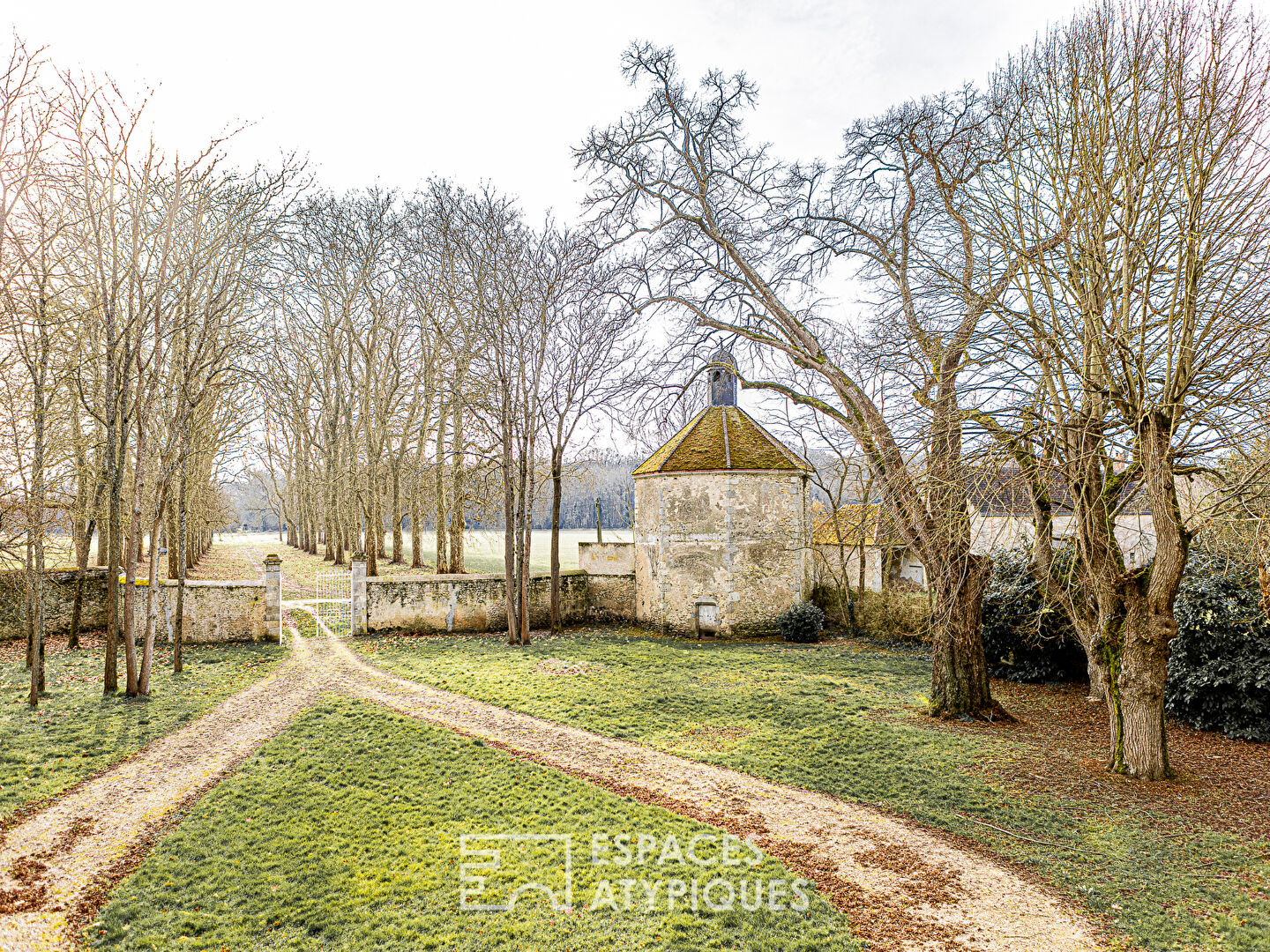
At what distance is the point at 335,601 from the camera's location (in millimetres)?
19891

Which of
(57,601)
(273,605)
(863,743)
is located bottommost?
(863,743)

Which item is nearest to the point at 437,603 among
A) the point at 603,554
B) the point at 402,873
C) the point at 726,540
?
the point at 726,540

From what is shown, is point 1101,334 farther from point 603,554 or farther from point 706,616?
point 603,554

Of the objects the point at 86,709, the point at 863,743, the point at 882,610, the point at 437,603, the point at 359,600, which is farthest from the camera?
the point at 882,610

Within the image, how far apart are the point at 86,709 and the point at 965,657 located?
14.9 metres

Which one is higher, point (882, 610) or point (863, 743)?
point (882, 610)

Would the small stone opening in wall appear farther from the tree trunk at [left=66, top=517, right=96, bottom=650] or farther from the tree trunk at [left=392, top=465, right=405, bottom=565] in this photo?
the tree trunk at [left=66, top=517, right=96, bottom=650]

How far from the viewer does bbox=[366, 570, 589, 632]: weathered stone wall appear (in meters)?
18.2

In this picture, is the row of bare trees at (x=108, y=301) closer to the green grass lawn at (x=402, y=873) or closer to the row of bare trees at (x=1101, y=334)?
the green grass lawn at (x=402, y=873)

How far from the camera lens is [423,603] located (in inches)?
734

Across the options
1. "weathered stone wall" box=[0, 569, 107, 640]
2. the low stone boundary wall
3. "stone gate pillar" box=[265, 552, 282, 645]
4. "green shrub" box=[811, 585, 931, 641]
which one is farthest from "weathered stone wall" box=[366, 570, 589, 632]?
"green shrub" box=[811, 585, 931, 641]

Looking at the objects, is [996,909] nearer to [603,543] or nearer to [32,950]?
[32,950]

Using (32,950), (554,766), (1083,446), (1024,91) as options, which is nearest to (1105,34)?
(1024,91)

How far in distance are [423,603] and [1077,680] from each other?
1635 centimetres
